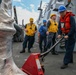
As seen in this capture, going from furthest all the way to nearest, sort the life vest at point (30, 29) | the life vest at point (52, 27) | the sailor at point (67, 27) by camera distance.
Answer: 1. the life vest at point (30, 29)
2. the life vest at point (52, 27)
3. the sailor at point (67, 27)

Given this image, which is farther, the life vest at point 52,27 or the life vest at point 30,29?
the life vest at point 30,29

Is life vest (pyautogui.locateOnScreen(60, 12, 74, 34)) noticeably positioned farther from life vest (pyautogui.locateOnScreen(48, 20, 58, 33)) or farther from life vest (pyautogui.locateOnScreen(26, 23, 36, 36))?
life vest (pyautogui.locateOnScreen(26, 23, 36, 36))

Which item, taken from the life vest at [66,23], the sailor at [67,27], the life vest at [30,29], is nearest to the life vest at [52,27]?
the life vest at [30,29]

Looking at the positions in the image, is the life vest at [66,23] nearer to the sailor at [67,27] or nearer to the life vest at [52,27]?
the sailor at [67,27]

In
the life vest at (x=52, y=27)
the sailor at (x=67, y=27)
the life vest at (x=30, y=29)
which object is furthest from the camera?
the life vest at (x=30, y=29)

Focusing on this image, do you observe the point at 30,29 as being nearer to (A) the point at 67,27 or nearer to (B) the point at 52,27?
(B) the point at 52,27

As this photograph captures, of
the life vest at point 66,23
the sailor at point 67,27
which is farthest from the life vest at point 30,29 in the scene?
the life vest at point 66,23

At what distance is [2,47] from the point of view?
3.28 m

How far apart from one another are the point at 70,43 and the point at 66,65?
66cm

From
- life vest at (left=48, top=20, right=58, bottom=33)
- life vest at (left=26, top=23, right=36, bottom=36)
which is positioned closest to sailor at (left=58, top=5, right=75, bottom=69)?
life vest at (left=48, top=20, right=58, bottom=33)

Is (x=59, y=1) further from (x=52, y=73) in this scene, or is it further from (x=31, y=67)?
(x=31, y=67)

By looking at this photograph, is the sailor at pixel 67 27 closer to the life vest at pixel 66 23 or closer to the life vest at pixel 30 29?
the life vest at pixel 66 23

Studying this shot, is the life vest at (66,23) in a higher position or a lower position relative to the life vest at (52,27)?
higher

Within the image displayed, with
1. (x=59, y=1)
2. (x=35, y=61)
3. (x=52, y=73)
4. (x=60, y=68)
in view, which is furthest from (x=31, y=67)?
(x=59, y=1)
